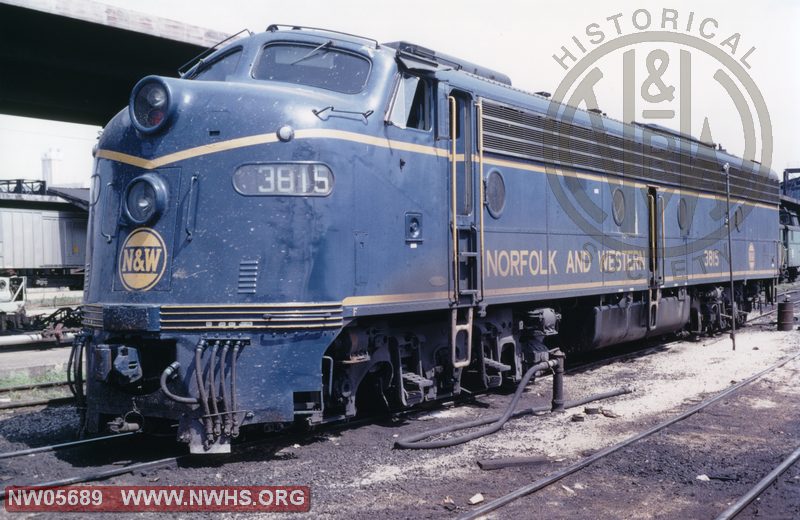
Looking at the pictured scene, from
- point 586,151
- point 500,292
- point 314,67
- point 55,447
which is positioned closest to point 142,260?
point 55,447

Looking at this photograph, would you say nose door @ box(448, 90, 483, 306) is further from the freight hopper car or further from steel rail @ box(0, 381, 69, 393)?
steel rail @ box(0, 381, 69, 393)

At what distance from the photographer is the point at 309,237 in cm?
631

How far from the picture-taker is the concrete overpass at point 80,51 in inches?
559

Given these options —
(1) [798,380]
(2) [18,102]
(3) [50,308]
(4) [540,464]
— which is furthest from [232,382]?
(3) [50,308]

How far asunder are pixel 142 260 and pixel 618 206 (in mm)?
7756

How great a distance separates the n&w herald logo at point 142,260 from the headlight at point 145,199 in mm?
127

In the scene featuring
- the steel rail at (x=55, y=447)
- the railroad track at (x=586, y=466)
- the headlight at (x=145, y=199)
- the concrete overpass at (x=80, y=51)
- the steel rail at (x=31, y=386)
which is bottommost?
the railroad track at (x=586, y=466)

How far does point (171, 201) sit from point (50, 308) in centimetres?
2414

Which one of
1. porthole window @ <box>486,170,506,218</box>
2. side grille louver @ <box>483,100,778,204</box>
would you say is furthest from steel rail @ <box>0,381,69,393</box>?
side grille louver @ <box>483,100,778,204</box>

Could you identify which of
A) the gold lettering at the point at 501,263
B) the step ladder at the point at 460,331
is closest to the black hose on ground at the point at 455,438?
the step ladder at the point at 460,331

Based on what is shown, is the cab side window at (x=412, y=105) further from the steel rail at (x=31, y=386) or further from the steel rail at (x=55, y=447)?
the steel rail at (x=31, y=386)

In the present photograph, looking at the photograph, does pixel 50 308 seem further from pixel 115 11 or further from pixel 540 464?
pixel 540 464

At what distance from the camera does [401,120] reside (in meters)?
7.26

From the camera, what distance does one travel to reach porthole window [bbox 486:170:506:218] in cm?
830
